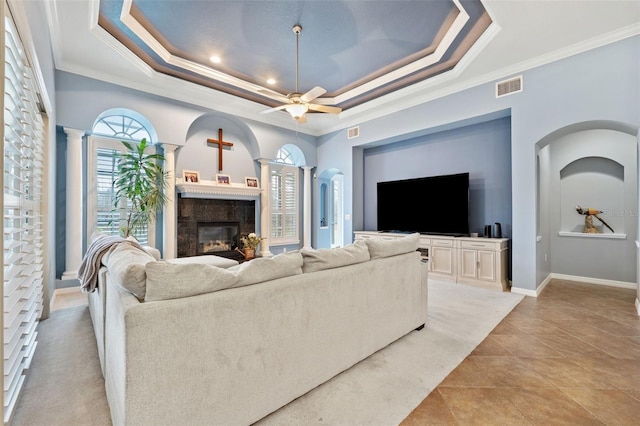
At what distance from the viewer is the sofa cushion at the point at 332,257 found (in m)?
1.99

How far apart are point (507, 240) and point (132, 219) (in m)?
5.89

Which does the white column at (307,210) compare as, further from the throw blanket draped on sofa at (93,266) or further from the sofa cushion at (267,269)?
the sofa cushion at (267,269)

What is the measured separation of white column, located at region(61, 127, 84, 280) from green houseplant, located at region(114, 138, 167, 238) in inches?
19.1

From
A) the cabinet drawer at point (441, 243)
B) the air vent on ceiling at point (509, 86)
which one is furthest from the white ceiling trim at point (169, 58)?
the cabinet drawer at point (441, 243)

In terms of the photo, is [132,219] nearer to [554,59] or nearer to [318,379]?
[318,379]

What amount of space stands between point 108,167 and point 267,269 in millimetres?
4380

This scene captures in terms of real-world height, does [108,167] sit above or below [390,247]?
above

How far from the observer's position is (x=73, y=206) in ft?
13.8

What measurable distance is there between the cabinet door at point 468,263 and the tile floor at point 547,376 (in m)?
1.17

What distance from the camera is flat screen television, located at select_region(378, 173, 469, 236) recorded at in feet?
15.8

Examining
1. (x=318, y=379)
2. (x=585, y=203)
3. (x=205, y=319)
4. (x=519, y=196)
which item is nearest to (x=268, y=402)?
(x=318, y=379)

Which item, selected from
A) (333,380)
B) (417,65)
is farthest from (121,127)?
(333,380)

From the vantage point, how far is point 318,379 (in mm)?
1897

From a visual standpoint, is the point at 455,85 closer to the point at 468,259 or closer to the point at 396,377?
the point at 468,259
